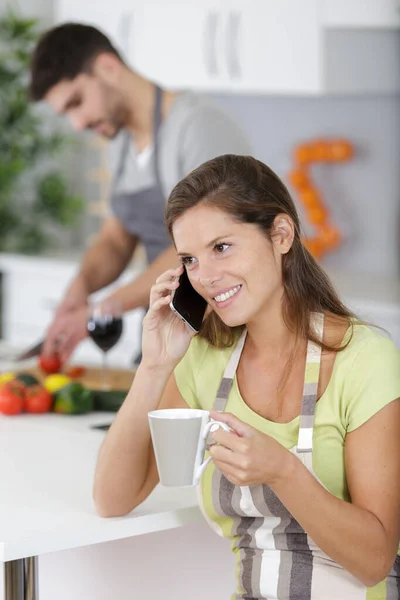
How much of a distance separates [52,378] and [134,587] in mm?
558

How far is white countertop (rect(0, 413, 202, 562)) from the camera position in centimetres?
135

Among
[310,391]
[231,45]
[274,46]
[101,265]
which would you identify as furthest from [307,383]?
[231,45]

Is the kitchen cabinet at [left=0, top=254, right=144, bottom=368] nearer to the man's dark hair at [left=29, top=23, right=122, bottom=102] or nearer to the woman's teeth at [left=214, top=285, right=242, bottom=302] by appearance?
the man's dark hair at [left=29, top=23, right=122, bottom=102]

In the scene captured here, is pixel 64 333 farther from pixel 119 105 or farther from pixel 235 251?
pixel 235 251

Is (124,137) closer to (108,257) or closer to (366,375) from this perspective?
(108,257)

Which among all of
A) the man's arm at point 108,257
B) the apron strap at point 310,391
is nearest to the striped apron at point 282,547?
the apron strap at point 310,391

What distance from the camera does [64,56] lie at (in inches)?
98.5

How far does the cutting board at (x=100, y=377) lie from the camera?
89.1 inches

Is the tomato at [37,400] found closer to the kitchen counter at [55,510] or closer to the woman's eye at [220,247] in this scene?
the kitchen counter at [55,510]

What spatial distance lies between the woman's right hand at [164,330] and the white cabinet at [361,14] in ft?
7.74

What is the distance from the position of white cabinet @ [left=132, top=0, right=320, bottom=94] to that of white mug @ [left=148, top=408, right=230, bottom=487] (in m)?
2.72

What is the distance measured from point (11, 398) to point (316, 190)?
2.35m

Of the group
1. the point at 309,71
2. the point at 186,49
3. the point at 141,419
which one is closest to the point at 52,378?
the point at 141,419

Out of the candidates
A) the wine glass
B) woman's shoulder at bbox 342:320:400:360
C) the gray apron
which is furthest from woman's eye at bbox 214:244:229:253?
the gray apron
